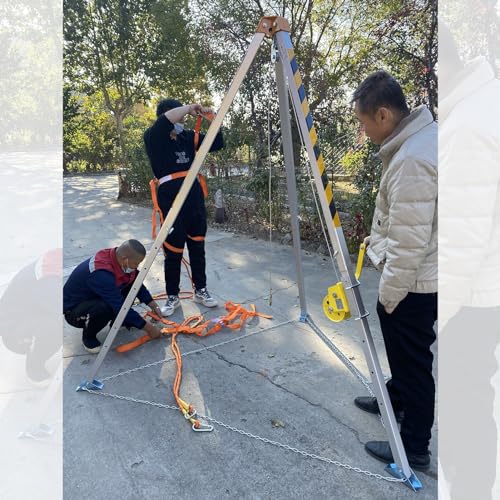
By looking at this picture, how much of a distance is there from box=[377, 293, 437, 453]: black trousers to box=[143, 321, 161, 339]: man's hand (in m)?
1.75

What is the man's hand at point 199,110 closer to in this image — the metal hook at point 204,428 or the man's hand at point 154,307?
the man's hand at point 154,307

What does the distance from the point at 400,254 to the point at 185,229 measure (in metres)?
2.36

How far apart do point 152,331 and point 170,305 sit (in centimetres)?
63

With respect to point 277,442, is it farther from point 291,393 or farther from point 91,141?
point 91,141

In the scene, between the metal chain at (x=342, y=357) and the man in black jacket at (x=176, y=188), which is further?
the man in black jacket at (x=176, y=188)

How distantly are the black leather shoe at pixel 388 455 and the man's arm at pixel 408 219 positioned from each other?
Result: 0.81m

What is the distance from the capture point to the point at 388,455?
6.68 feet

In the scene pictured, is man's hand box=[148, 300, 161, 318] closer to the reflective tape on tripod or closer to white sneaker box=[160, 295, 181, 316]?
white sneaker box=[160, 295, 181, 316]

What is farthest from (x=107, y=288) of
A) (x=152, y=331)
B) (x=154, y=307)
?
(x=154, y=307)

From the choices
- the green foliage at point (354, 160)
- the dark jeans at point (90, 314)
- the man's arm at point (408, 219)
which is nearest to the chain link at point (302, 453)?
the man's arm at point (408, 219)

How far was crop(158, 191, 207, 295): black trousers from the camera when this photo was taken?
3.67 m

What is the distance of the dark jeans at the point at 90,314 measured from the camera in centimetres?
300

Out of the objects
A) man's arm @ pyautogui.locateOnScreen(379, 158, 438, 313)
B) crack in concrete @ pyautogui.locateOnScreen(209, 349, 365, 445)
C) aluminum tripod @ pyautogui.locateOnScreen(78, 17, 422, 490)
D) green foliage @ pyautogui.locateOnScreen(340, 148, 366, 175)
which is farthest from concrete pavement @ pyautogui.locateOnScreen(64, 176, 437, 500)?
green foliage @ pyautogui.locateOnScreen(340, 148, 366, 175)

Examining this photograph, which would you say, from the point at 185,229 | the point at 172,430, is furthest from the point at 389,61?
the point at 172,430
